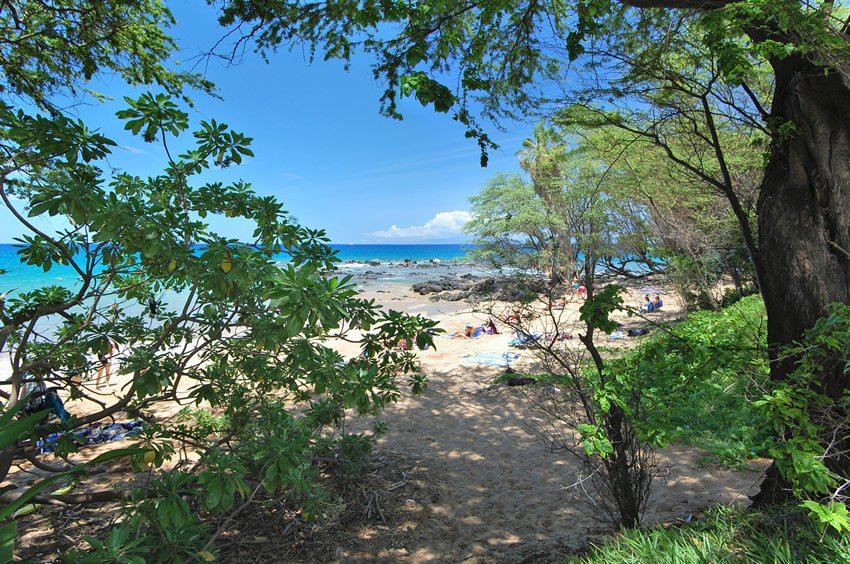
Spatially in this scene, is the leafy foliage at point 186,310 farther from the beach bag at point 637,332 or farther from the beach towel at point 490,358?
Answer: the beach bag at point 637,332

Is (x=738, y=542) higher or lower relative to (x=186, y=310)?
lower

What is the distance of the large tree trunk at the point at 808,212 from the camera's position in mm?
2332

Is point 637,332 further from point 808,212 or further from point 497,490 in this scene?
point 808,212

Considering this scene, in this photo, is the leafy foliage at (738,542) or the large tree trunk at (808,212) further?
the large tree trunk at (808,212)

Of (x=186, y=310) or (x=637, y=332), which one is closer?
(x=186, y=310)

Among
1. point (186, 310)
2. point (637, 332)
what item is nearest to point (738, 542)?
point (186, 310)

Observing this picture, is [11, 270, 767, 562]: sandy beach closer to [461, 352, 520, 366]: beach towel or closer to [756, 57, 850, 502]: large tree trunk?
[756, 57, 850, 502]: large tree trunk

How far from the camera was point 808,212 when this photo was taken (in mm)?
2420

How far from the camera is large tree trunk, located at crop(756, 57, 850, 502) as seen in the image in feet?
7.65

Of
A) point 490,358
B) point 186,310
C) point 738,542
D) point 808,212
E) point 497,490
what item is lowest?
point 497,490

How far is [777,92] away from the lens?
2650 mm

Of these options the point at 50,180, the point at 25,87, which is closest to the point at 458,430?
the point at 50,180

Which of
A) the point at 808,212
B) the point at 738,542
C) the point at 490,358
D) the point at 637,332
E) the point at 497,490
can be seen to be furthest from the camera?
the point at 637,332

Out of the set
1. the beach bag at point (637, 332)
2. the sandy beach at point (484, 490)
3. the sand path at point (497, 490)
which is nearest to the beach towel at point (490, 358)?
the sandy beach at point (484, 490)
